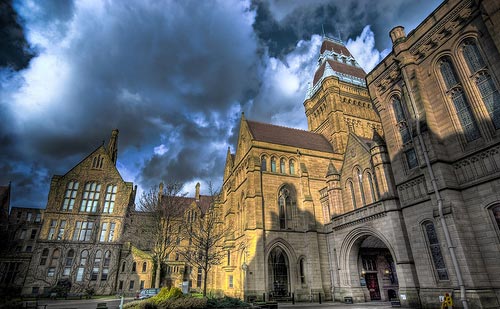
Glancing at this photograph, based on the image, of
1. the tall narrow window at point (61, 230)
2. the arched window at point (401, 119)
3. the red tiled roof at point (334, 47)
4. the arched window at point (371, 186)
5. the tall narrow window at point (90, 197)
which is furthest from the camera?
the red tiled roof at point (334, 47)

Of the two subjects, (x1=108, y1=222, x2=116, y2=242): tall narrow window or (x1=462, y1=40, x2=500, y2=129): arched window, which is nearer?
(x1=462, y1=40, x2=500, y2=129): arched window

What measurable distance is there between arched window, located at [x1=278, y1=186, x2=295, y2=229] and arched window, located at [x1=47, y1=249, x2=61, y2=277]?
33639 millimetres

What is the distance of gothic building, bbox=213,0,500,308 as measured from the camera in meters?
13.5

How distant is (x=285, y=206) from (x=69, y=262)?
109 ft

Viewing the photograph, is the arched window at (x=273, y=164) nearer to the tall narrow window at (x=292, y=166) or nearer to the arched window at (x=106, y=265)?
the tall narrow window at (x=292, y=166)

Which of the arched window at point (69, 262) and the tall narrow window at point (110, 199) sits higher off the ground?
the tall narrow window at point (110, 199)

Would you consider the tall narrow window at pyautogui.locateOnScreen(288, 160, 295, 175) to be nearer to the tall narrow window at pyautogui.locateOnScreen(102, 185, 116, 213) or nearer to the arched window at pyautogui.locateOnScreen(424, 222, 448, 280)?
the arched window at pyautogui.locateOnScreen(424, 222, 448, 280)

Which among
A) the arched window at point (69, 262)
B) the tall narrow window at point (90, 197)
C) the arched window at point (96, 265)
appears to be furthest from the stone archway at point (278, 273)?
the tall narrow window at point (90, 197)

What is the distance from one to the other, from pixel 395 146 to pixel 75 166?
46626 millimetres

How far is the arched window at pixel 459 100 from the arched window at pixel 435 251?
5444 millimetres

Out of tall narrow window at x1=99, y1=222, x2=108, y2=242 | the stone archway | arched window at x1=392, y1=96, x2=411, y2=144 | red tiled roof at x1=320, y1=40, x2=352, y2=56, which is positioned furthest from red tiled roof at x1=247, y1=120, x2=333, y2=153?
tall narrow window at x1=99, y1=222, x2=108, y2=242

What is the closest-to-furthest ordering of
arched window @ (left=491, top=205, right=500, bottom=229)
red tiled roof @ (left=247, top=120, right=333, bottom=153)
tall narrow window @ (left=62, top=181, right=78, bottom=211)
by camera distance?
arched window @ (left=491, top=205, right=500, bottom=229)
red tiled roof @ (left=247, top=120, right=333, bottom=153)
tall narrow window @ (left=62, top=181, right=78, bottom=211)

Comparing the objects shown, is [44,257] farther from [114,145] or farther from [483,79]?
[483,79]

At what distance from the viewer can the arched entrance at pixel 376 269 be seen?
2391 cm
